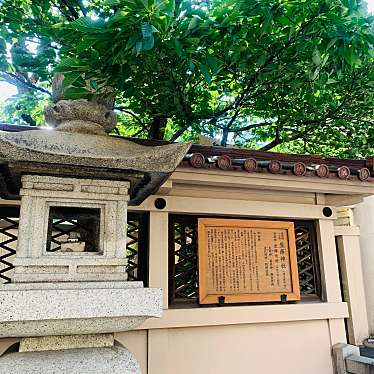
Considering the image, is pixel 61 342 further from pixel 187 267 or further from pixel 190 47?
pixel 190 47

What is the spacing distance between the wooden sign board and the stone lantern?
1.56 meters

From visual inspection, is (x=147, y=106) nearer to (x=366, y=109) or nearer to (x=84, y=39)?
(x=84, y=39)

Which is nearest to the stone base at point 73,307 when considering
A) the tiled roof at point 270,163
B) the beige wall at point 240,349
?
the beige wall at point 240,349

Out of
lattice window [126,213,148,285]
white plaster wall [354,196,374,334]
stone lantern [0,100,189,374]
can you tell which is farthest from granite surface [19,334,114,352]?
white plaster wall [354,196,374,334]

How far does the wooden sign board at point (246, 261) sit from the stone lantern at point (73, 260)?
5.13ft

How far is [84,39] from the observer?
2.60 metres

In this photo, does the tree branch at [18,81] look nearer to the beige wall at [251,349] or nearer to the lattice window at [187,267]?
the lattice window at [187,267]

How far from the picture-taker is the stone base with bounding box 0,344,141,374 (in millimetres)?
2342

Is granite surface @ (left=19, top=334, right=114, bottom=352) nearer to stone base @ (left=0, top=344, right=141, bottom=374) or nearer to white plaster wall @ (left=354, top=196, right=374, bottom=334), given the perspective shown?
stone base @ (left=0, top=344, right=141, bottom=374)

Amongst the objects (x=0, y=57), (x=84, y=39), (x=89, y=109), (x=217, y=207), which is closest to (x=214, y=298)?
(x=217, y=207)

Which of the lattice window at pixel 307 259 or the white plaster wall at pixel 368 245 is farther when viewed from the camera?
the white plaster wall at pixel 368 245

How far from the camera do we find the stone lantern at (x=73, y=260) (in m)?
2.34

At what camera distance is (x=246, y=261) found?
167 inches

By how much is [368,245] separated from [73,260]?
6.94 meters
